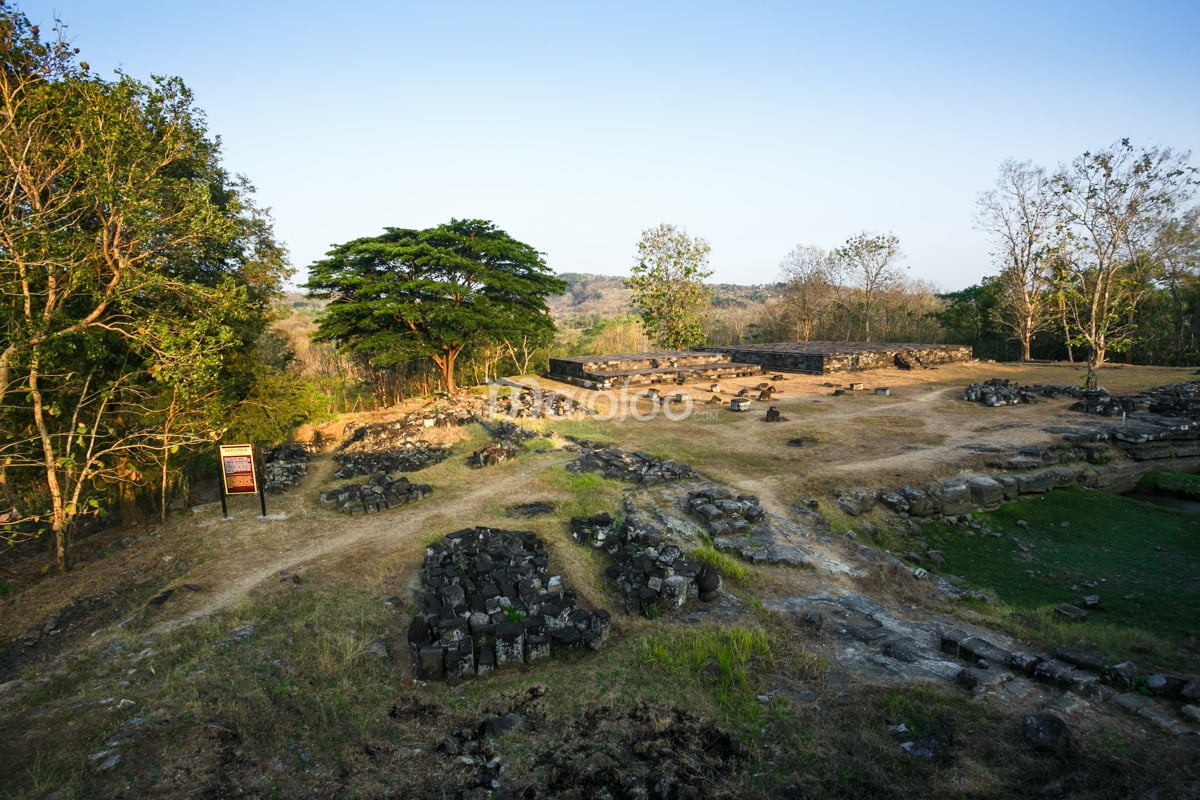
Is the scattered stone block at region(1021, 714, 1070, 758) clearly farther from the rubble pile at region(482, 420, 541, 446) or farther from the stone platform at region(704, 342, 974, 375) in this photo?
the stone platform at region(704, 342, 974, 375)

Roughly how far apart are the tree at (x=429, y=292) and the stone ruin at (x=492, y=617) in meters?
12.6

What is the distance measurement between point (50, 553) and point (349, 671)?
8.11m

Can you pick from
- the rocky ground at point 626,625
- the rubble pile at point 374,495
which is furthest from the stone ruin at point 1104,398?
the rubble pile at point 374,495

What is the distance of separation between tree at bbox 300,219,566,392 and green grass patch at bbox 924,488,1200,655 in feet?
49.9

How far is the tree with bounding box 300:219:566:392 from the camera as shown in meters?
18.8

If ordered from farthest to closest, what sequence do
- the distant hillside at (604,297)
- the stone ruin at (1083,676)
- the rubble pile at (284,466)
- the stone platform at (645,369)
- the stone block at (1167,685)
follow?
the distant hillside at (604,297) → the stone platform at (645,369) → the rubble pile at (284,466) → the stone block at (1167,685) → the stone ruin at (1083,676)

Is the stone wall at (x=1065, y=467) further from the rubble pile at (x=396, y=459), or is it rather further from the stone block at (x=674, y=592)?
the rubble pile at (x=396, y=459)

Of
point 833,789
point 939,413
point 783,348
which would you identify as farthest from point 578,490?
point 783,348

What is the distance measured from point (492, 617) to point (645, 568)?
7.13 feet

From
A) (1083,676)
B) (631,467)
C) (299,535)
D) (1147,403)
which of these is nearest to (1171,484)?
(1147,403)

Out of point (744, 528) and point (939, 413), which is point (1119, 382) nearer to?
point (939, 413)

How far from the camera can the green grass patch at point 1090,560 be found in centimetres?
680

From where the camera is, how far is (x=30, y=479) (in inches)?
353

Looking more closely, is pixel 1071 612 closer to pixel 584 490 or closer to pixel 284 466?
pixel 584 490
